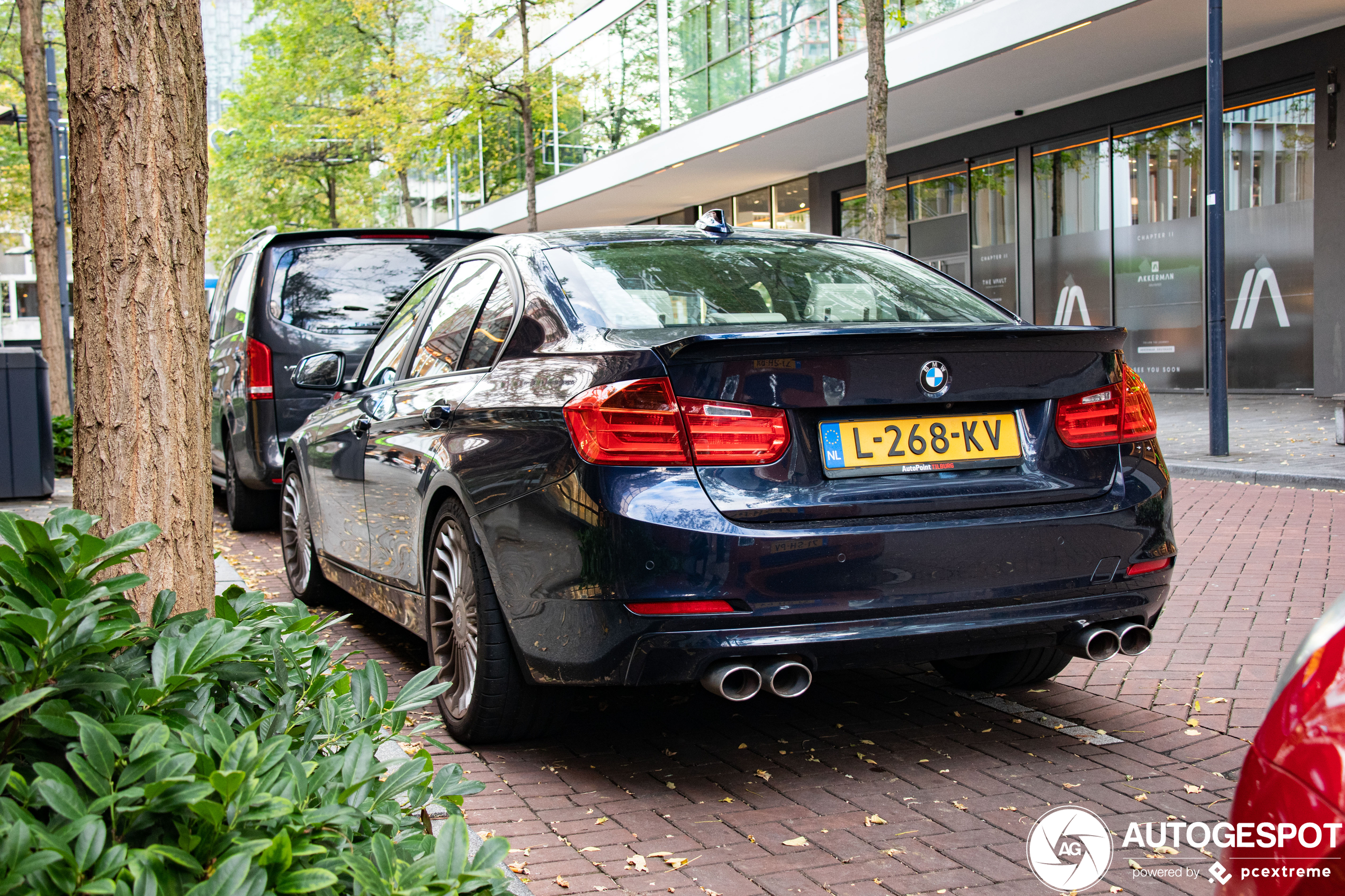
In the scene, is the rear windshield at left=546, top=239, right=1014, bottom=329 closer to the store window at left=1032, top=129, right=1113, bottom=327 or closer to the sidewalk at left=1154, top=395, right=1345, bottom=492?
the sidewalk at left=1154, top=395, right=1345, bottom=492

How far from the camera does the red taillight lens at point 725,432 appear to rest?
3.19 metres

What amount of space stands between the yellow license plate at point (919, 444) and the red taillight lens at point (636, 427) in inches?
15.1

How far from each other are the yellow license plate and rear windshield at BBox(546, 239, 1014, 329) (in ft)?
1.69

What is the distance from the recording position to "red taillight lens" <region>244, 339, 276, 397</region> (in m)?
8.20

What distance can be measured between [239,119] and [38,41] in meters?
21.2

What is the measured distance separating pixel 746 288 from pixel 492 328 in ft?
2.75

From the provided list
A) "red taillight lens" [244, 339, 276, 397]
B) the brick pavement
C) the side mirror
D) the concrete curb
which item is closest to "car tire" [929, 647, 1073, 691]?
the brick pavement

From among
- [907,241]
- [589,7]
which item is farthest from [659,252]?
[589,7]

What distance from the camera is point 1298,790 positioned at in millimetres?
1460

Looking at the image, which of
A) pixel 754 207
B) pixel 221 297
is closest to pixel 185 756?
pixel 221 297

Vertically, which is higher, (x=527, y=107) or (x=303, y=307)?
(x=527, y=107)

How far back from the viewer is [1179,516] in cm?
859

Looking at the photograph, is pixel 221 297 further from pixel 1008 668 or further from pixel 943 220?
pixel 943 220

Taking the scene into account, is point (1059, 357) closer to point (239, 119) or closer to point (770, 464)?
point (770, 464)
